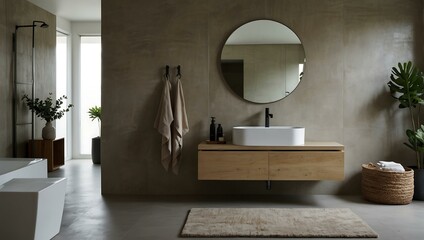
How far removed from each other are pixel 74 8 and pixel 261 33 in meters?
3.91

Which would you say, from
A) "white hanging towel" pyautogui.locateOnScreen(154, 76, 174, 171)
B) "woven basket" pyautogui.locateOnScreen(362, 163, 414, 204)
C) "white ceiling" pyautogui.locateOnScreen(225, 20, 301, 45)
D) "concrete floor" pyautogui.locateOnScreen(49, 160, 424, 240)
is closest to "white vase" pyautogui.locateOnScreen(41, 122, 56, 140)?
"concrete floor" pyautogui.locateOnScreen(49, 160, 424, 240)

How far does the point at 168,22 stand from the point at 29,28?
116 inches

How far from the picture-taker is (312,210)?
15.5 ft

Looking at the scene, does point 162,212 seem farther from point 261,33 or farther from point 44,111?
point 44,111

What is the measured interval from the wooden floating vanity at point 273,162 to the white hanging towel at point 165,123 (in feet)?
1.84

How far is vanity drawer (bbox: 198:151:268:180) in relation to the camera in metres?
4.88

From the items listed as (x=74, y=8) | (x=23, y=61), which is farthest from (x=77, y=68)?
(x=23, y=61)

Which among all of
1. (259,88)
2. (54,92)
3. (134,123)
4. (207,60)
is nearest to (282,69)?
(259,88)

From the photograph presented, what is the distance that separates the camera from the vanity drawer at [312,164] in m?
4.85

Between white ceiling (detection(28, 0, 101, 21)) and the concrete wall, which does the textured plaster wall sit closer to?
the concrete wall

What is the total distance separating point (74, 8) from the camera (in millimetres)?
7906

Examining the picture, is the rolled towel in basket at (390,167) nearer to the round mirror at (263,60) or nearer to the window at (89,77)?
the round mirror at (263,60)

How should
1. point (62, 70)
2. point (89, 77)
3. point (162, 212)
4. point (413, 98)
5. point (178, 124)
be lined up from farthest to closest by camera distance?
point (89, 77), point (62, 70), point (178, 124), point (413, 98), point (162, 212)

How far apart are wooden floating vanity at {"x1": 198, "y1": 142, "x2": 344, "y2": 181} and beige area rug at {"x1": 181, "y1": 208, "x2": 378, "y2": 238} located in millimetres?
356
